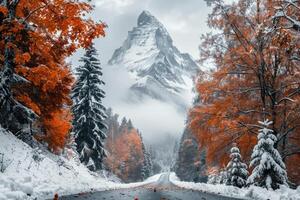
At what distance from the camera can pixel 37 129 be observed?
2416 cm

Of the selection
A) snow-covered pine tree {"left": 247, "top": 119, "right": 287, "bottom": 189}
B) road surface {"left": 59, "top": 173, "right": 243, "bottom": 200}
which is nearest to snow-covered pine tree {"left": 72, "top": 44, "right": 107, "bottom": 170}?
road surface {"left": 59, "top": 173, "right": 243, "bottom": 200}

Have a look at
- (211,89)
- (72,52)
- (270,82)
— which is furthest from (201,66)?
(72,52)

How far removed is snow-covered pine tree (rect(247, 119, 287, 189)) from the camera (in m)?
16.5

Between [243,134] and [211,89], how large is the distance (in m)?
2.74

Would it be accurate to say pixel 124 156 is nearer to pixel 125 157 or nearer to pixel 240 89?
pixel 125 157

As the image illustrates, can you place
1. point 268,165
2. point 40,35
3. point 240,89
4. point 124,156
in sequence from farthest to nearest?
1. point 124,156
2. point 240,89
3. point 268,165
4. point 40,35

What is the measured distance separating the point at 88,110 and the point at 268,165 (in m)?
27.1

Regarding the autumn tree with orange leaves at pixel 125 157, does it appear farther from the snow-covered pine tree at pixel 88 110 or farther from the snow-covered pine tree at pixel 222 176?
the snow-covered pine tree at pixel 222 176

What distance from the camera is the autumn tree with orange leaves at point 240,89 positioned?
1930cm

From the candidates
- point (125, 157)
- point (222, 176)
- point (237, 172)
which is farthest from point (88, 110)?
point (125, 157)

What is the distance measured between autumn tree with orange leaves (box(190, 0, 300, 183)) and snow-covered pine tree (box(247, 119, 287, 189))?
80.4 inches

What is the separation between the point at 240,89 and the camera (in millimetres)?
20359

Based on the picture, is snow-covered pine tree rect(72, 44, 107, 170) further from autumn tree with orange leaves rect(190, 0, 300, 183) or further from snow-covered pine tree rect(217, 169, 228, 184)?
autumn tree with orange leaves rect(190, 0, 300, 183)

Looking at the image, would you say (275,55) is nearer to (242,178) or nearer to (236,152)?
(236,152)
